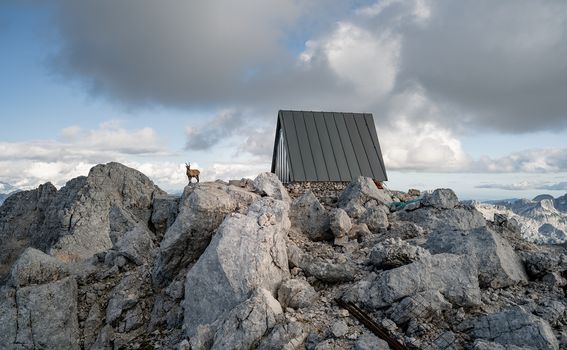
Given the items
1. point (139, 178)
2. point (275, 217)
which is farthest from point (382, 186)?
point (139, 178)

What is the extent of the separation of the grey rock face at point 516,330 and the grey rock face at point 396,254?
272 centimetres

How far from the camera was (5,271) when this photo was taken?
3794cm

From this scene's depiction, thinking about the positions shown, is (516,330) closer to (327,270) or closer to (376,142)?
(327,270)

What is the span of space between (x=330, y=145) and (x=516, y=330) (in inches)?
764

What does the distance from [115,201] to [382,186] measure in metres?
25.9

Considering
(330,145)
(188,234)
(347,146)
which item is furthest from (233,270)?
(347,146)

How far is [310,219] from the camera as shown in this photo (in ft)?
58.5

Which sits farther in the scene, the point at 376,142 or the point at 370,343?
the point at 376,142

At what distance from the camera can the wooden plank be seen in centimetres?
2631

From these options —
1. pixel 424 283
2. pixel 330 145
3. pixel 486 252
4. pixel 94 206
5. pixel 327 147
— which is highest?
pixel 330 145

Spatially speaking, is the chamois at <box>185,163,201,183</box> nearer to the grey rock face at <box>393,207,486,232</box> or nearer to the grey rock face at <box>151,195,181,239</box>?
the grey rock face at <box>151,195,181,239</box>

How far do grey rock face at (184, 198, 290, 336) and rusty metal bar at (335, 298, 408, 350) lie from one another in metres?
2.49

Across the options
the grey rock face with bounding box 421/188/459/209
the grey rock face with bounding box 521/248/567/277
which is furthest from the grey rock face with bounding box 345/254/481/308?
the grey rock face with bounding box 421/188/459/209

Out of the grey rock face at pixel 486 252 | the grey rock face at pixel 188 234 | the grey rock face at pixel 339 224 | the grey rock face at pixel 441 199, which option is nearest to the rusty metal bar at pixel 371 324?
the grey rock face at pixel 486 252
